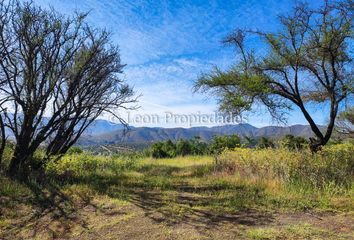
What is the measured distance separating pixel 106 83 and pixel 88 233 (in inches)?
327

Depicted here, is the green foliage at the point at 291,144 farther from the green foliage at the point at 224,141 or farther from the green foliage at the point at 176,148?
the green foliage at the point at 176,148

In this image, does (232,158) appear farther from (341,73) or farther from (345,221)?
(345,221)

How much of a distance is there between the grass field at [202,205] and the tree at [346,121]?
1588 centimetres

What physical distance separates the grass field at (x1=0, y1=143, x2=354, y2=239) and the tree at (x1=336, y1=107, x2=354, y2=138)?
1588 centimetres

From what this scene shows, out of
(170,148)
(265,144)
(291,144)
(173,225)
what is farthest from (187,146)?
(173,225)

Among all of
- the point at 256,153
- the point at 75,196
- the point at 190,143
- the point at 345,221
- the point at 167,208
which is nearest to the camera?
the point at 345,221

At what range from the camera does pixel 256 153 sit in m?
10.4

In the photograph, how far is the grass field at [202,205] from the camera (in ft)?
17.0

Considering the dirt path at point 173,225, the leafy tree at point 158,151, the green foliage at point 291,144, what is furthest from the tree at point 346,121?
the dirt path at point 173,225

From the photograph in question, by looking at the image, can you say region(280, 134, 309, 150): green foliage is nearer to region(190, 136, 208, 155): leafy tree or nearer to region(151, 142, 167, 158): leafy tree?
region(190, 136, 208, 155): leafy tree

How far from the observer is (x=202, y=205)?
6.74 meters

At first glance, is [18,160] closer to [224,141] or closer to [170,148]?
[224,141]

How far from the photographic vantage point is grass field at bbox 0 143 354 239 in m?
5.18

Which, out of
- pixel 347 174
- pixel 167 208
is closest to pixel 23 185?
pixel 167 208
